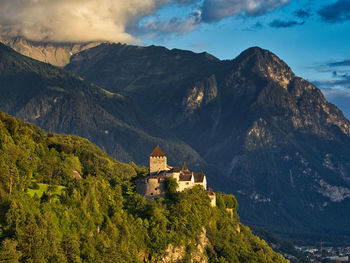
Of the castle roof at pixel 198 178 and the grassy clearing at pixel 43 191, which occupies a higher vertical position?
the castle roof at pixel 198 178

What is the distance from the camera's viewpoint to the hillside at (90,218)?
116 metres

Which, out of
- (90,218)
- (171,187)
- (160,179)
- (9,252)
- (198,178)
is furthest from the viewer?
(198,178)

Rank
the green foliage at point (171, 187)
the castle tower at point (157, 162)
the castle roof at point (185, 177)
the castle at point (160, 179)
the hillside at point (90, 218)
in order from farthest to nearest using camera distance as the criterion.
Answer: the castle tower at point (157, 162) → the castle roof at point (185, 177) → the castle at point (160, 179) → the green foliage at point (171, 187) → the hillside at point (90, 218)

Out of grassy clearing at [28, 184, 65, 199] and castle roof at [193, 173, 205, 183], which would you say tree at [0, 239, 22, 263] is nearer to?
grassy clearing at [28, 184, 65, 199]

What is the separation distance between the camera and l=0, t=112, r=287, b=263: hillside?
4574 inches

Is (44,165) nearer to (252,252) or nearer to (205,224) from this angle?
(205,224)

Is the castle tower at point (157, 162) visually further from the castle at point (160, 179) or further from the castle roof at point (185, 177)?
the castle roof at point (185, 177)

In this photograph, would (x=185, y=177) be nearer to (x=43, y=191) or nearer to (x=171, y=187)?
(x=171, y=187)

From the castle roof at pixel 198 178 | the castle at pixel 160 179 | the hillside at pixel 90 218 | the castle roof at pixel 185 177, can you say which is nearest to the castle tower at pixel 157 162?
the castle at pixel 160 179

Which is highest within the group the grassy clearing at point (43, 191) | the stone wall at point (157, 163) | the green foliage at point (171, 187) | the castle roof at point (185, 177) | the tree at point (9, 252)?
the stone wall at point (157, 163)

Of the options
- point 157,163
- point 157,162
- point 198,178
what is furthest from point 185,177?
point 157,162

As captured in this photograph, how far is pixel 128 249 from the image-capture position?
137m

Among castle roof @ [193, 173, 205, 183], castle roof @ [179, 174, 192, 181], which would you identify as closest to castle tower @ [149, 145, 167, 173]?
castle roof @ [179, 174, 192, 181]

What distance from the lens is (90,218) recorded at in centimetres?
13538
